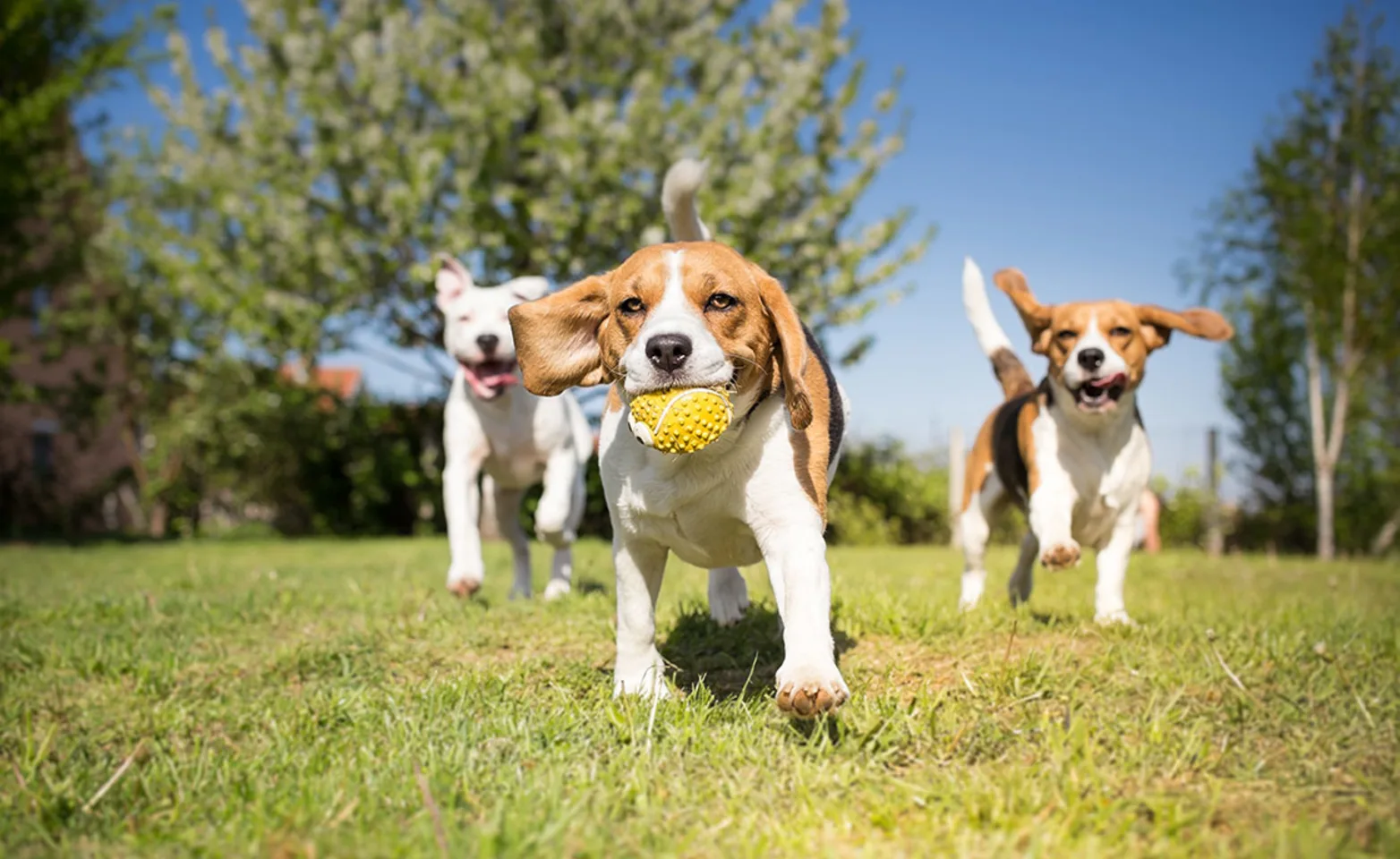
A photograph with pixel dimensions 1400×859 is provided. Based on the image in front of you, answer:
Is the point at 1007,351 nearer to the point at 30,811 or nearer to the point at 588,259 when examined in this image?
the point at 30,811

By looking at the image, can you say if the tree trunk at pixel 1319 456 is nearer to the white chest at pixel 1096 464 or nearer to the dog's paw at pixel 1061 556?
the white chest at pixel 1096 464

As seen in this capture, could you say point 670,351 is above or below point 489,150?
below

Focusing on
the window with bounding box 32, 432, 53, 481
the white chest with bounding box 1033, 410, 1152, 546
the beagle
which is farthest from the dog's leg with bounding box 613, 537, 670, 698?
the window with bounding box 32, 432, 53, 481

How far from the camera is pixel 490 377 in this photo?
6.08m

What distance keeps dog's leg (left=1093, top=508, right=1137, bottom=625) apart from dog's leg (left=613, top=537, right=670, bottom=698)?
96.7 inches

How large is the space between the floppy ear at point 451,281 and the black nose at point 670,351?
399 cm

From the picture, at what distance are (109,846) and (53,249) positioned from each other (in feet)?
55.6

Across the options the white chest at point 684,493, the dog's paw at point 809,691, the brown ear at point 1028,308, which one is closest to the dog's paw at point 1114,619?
the brown ear at point 1028,308

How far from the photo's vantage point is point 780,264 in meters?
15.9

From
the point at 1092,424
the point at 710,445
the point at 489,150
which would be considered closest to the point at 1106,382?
the point at 1092,424

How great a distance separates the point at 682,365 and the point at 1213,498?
1644cm

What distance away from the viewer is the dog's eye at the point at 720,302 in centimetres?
296

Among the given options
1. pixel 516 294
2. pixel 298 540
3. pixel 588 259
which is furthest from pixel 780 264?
pixel 516 294

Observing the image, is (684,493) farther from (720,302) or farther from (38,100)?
(38,100)
